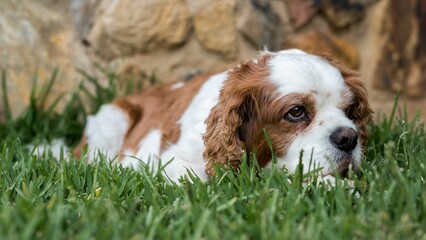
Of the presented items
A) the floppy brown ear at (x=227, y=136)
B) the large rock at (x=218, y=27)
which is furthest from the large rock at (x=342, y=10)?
the floppy brown ear at (x=227, y=136)

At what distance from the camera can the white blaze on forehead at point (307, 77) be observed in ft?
12.2

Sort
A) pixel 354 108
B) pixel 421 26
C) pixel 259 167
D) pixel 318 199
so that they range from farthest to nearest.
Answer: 1. pixel 421 26
2. pixel 354 108
3. pixel 259 167
4. pixel 318 199

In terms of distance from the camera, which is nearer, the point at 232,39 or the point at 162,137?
the point at 162,137

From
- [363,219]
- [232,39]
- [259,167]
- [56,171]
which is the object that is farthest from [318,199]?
[232,39]

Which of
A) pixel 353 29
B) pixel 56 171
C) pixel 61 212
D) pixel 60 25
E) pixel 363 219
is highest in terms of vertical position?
pixel 60 25

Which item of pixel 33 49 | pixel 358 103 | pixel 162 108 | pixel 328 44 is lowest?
pixel 358 103

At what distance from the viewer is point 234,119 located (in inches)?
150

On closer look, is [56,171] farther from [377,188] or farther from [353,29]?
[353,29]

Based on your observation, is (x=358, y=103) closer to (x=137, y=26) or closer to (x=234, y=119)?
(x=234, y=119)

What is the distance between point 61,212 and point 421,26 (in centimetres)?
382

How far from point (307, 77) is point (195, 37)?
2244 millimetres

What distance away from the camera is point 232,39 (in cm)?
583

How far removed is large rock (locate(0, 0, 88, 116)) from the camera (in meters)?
5.77

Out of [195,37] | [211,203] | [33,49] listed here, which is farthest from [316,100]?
[33,49]
